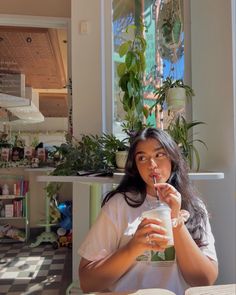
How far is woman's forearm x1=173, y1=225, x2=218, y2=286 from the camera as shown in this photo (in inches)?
35.7

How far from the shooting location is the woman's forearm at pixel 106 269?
86cm

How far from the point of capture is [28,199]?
12.6 ft

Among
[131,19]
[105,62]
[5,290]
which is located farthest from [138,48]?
[5,290]

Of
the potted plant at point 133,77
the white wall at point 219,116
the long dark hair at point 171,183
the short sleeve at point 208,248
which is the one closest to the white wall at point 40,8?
the potted plant at point 133,77

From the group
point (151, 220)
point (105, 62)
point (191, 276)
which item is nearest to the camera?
point (151, 220)

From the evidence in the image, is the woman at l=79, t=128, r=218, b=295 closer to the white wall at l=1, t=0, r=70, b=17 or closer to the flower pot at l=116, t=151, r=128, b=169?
the flower pot at l=116, t=151, r=128, b=169

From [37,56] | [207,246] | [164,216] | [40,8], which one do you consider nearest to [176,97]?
[207,246]

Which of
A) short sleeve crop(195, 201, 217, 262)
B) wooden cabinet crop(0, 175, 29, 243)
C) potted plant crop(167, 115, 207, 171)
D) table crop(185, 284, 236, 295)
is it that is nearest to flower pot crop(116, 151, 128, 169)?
potted plant crop(167, 115, 207, 171)

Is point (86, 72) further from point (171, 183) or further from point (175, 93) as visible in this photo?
point (171, 183)

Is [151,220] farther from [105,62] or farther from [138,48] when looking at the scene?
[105,62]

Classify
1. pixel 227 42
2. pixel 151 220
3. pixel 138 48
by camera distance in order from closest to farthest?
1. pixel 151 220
2. pixel 227 42
3. pixel 138 48

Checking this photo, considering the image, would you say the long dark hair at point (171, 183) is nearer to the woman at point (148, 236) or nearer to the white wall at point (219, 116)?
the woman at point (148, 236)

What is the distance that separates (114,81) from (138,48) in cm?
34

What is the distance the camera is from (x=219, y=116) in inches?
63.0
